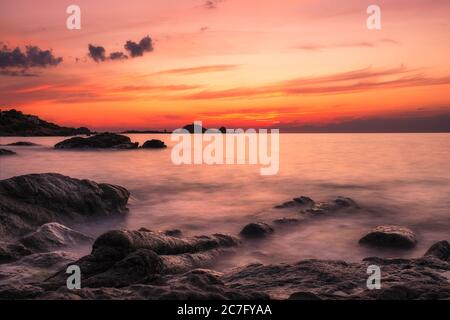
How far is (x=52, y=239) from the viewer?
941cm

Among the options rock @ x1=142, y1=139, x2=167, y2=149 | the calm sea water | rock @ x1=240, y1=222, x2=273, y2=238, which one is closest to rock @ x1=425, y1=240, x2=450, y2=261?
the calm sea water

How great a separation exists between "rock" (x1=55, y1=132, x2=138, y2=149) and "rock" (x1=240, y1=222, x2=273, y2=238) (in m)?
53.7

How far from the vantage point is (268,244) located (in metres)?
11.0

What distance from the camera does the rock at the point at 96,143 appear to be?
61.8 metres

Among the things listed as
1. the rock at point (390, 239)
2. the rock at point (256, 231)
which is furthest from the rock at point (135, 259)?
the rock at point (390, 239)

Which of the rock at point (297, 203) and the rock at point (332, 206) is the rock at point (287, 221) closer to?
the rock at point (332, 206)

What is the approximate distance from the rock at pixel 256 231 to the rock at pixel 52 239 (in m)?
4.15

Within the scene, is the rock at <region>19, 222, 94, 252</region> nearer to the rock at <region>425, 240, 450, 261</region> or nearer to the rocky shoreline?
the rocky shoreline

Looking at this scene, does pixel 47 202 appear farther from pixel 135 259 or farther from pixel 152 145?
pixel 152 145

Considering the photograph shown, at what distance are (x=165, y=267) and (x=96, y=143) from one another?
190ft
